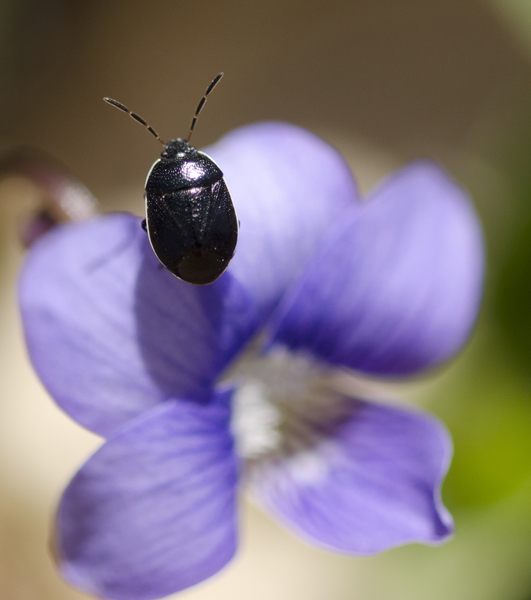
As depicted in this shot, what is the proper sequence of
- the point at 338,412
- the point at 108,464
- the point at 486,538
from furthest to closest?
the point at 486,538, the point at 338,412, the point at 108,464

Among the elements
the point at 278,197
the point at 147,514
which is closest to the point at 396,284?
the point at 278,197

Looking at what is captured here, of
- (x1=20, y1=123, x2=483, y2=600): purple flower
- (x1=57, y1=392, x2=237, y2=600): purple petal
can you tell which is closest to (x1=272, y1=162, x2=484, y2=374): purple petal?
(x1=20, y1=123, x2=483, y2=600): purple flower

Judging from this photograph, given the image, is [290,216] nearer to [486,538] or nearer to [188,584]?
[188,584]

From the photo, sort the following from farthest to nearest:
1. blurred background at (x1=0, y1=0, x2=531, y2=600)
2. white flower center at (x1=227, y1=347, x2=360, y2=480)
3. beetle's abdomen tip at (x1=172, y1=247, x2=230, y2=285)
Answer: blurred background at (x1=0, y1=0, x2=531, y2=600) < white flower center at (x1=227, y1=347, x2=360, y2=480) < beetle's abdomen tip at (x1=172, y1=247, x2=230, y2=285)

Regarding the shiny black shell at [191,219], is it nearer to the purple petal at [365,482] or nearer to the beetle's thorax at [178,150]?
the beetle's thorax at [178,150]

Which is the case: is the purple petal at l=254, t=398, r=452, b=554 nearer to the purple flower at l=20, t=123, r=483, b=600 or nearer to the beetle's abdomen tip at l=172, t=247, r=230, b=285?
the purple flower at l=20, t=123, r=483, b=600

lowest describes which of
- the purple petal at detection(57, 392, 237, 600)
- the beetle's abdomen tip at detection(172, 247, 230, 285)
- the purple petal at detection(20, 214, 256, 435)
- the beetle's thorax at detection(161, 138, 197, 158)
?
the purple petal at detection(57, 392, 237, 600)

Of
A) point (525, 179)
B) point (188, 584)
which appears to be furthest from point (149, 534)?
point (525, 179)

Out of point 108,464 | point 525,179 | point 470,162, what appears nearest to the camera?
point 108,464
